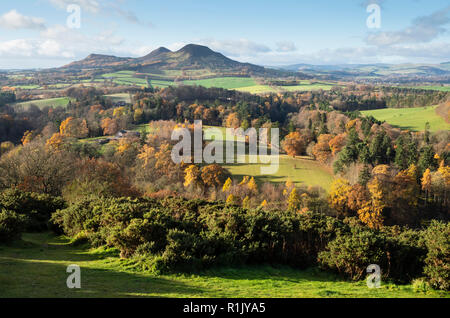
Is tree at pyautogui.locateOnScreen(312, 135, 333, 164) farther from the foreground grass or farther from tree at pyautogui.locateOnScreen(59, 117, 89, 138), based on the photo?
tree at pyautogui.locateOnScreen(59, 117, 89, 138)

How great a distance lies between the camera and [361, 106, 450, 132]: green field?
278ft

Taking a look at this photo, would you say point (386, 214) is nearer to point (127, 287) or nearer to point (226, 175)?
point (226, 175)

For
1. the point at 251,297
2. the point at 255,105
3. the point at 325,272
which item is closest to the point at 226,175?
the point at 325,272

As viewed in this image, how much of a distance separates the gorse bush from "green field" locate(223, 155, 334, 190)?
42.2 meters

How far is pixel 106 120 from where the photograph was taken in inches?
3413

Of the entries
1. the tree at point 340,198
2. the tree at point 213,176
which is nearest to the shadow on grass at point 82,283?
the tree at point 340,198

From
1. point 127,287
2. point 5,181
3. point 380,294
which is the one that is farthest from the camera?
point 5,181

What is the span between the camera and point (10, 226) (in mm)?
12898

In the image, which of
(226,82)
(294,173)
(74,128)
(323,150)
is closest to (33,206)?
(294,173)

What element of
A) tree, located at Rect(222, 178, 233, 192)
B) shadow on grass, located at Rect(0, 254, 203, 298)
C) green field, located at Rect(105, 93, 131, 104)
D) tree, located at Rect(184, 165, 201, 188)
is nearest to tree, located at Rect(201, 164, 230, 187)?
tree, located at Rect(184, 165, 201, 188)

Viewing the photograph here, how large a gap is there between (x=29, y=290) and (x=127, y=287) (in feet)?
7.95

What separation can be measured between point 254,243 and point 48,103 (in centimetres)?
11162

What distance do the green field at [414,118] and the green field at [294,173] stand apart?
131 ft

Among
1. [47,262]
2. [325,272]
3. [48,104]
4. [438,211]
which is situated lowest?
[438,211]
